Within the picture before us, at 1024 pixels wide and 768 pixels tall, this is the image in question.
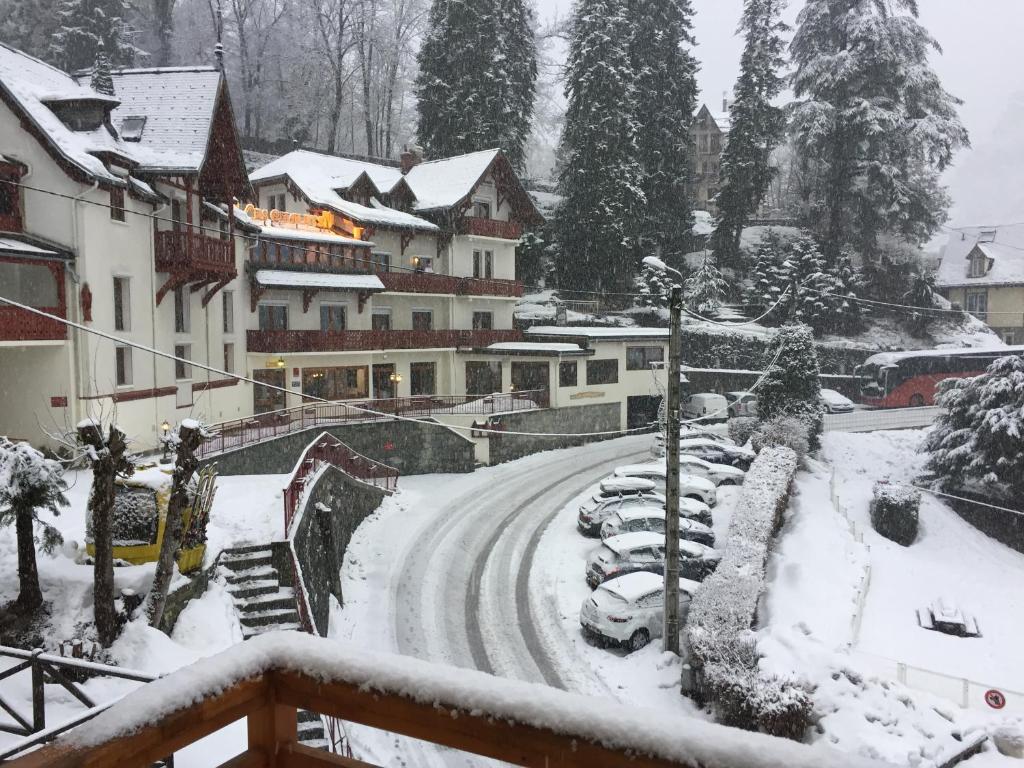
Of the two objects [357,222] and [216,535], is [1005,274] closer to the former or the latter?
[357,222]

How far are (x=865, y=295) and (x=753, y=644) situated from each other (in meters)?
38.5

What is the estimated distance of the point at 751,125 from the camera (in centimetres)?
4712

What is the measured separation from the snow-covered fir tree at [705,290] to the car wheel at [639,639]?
30597mm

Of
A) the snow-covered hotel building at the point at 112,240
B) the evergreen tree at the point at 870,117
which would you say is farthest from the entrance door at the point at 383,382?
the evergreen tree at the point at 870,117

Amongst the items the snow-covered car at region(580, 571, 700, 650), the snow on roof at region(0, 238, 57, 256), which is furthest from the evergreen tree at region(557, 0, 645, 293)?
the snow on roof at region(0, 238, 57, 256)

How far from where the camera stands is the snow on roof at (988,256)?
47719mm

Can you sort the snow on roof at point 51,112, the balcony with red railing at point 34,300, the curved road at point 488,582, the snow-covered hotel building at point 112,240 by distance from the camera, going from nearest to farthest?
1. the curved road at point 488,582
2. the balcony with red railing at point 34,300
3. the snow on roof at point 51,112
4. the snow-covered hotel building at point 112,240

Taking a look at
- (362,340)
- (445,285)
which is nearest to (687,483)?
(362,340)

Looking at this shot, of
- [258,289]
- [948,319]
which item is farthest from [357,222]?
[948,319]

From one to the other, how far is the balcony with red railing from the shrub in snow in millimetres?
24549

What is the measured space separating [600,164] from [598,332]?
38.9 feet

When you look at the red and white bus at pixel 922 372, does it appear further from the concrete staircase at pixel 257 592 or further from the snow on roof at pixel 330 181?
the concrete staircase at pixel 257 592

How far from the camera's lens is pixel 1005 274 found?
47.7 meters

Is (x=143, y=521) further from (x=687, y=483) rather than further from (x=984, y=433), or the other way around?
(x=984, y=433)
